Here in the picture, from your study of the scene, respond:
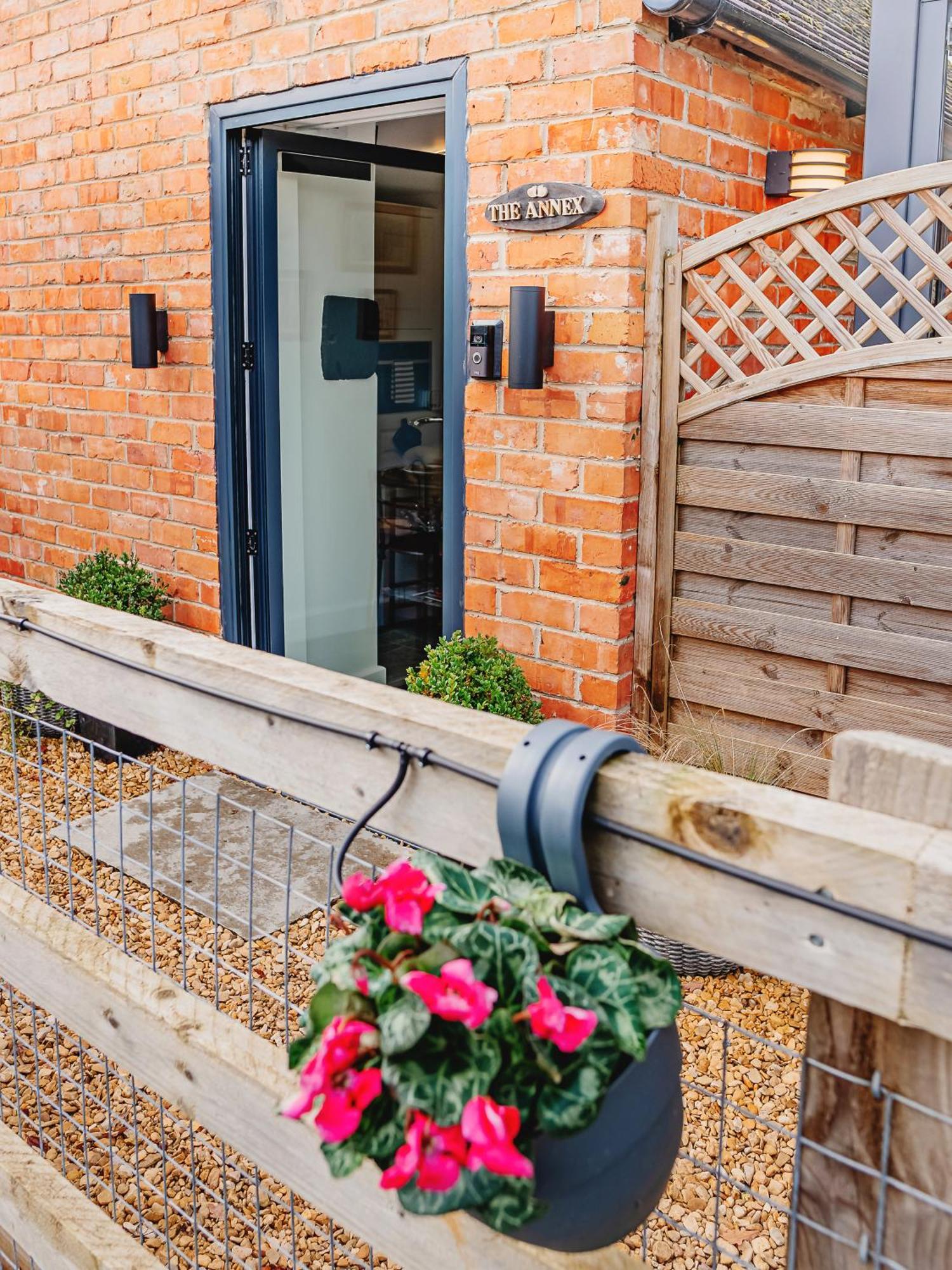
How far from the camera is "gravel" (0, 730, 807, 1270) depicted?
7.50ft

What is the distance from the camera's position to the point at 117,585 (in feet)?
16.3

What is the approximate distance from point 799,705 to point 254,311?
8.37 feet

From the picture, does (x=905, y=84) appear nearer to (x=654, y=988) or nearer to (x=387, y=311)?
(x=387, y=311)

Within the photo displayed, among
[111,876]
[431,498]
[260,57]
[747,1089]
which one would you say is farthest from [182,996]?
[431,498]

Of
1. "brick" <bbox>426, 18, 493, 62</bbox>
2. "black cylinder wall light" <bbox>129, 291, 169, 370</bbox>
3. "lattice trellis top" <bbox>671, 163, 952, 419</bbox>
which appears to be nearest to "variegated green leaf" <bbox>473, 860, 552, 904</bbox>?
"lattice trellis top" <bbox>671, 163, 952, 419</bbox>

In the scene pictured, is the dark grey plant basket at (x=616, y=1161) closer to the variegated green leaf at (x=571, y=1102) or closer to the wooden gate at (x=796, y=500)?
the variegated green leaf at (x=571, y=1102)

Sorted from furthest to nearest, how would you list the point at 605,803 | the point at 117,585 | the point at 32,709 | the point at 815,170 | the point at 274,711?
the point at 117,585, the point at 32,709, the point at 815,170, the point at 274,711, the point at 605,803

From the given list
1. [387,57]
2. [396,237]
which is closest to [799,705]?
[387,57]

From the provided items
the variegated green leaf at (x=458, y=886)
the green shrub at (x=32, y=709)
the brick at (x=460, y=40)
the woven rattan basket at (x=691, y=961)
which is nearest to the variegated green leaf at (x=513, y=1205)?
the variegated green leaf at (x=458, y=886)

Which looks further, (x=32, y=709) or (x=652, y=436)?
(x=32, y=709)

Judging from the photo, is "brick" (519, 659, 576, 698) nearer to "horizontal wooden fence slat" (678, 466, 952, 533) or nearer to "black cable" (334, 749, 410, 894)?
"horizontal wooden fence slat" (678, 466, 952, 533)

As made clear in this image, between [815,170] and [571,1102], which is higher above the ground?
[815,170]

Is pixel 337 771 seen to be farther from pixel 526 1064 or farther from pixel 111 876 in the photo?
pixel 111 876

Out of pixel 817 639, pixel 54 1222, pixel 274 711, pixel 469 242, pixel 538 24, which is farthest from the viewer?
pixel 469 242
